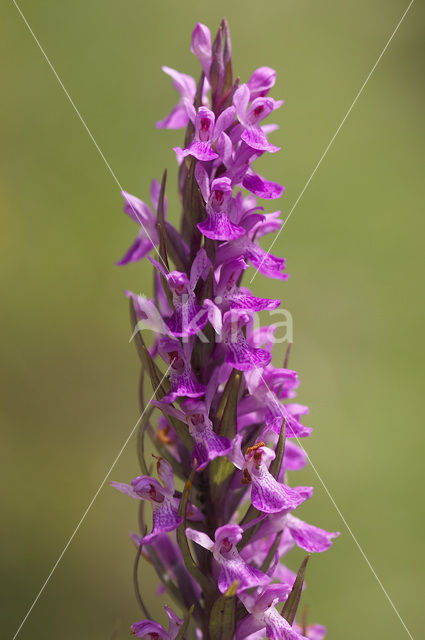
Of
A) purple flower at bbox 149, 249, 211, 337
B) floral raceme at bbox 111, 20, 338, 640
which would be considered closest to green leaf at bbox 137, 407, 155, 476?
floral raceme at bbox 111, 20, 338, 640

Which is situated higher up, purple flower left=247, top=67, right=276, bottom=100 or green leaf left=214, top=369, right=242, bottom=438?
purple flower left=247, top=67, right=276, bottom=100

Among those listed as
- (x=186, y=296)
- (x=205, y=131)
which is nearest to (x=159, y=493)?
(x=186, y=296)

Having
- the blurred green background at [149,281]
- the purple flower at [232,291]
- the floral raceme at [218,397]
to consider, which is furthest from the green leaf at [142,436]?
the blurred green background at [149,281]

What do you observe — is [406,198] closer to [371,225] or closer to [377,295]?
[371,225]

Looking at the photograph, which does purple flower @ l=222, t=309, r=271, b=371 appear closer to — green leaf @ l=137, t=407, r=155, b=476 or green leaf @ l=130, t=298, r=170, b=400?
green leaf @ l=130, t=298, r=170, b=400

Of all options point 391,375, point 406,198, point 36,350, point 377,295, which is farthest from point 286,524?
point 406,198
